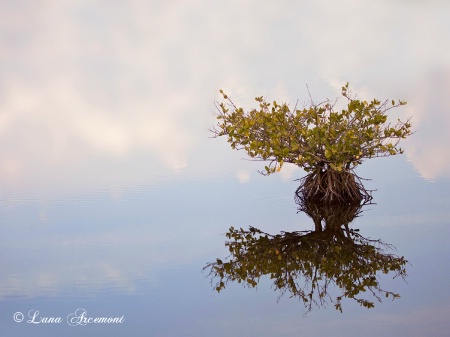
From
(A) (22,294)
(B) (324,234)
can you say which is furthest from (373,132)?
(A) (22,294)

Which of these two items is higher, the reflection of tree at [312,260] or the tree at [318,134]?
the tree at [318,134]

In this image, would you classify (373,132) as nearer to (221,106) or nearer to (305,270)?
(221,106)

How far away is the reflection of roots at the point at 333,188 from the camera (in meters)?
15.2

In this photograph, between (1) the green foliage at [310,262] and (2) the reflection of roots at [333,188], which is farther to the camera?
(2) the reflection of roots at [333,188]

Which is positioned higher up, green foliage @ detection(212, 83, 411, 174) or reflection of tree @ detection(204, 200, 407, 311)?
green foliage @ detection(212, 83, 411, 174)

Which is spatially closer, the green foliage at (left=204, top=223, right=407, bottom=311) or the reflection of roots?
the green foliage at (left=204, top=223, right=407, bottom=311)

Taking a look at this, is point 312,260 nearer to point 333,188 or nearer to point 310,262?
point 310,262

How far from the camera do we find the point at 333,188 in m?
15.2

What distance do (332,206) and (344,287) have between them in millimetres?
5060

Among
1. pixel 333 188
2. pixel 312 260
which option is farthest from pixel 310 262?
pixel 333 188

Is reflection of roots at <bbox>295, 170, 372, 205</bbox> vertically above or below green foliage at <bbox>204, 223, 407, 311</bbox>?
above

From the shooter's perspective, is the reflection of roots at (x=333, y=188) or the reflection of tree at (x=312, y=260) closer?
the reflection of tree at (x=312, y=260)

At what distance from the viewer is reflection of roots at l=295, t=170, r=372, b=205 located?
15172mm

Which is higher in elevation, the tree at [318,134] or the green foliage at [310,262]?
the tree at [318,134]
